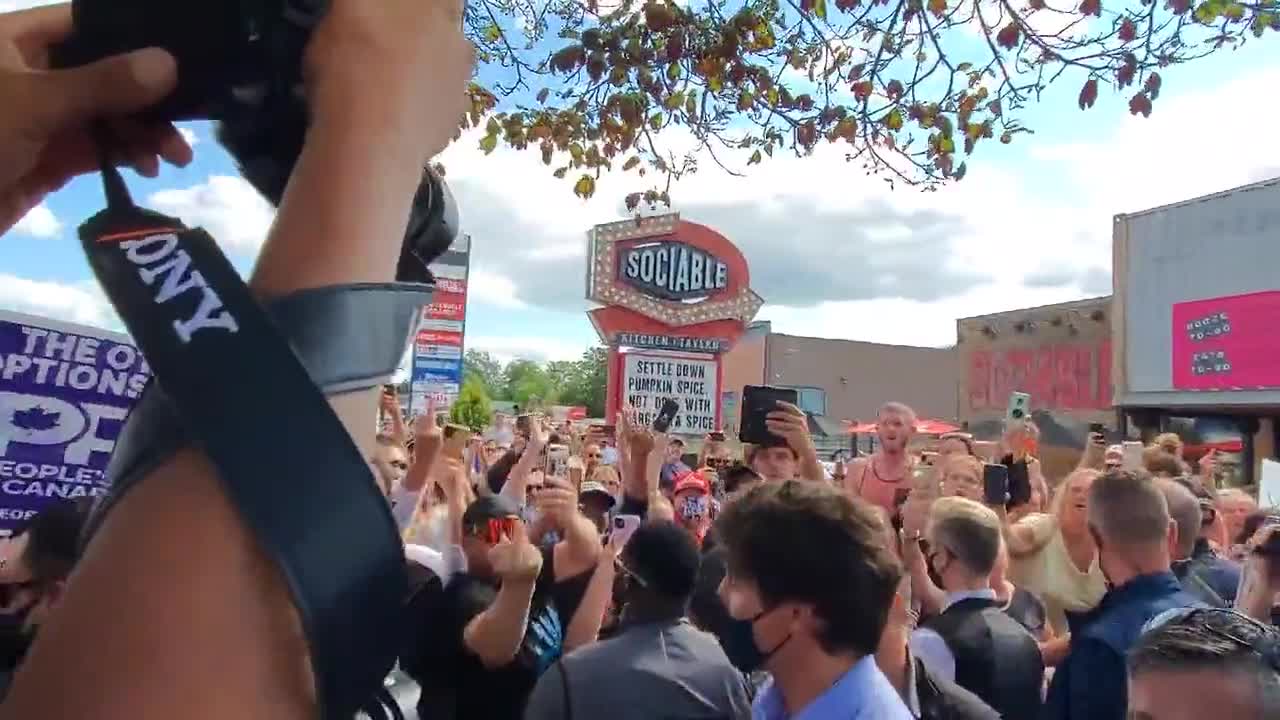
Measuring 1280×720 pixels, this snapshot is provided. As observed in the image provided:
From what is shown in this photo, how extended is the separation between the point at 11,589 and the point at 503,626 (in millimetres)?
1675

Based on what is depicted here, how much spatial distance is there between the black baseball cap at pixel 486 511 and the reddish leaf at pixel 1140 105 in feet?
9.48

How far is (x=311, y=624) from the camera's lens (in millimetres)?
524

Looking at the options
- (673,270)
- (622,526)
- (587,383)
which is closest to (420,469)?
(622,526)

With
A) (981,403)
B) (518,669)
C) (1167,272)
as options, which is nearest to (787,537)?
(518,669)

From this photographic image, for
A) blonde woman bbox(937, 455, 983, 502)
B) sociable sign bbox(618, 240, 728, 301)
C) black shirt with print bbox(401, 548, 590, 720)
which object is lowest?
black shirt with print bbox(401, 548, 590, 720)

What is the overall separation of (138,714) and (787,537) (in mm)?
2522

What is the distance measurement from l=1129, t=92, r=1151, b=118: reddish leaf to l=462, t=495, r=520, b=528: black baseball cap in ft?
9.48

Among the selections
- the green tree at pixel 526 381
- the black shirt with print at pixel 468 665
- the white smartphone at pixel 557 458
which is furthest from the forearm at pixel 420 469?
the green tree at pixel 526 381

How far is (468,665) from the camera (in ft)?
12.8

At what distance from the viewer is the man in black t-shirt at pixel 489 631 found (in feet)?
12.1

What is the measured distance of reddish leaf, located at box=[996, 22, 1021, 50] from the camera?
4.02m

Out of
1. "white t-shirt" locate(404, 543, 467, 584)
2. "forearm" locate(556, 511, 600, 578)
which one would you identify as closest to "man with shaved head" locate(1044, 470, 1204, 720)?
"forearm" locate(556, 511, 600, 578)

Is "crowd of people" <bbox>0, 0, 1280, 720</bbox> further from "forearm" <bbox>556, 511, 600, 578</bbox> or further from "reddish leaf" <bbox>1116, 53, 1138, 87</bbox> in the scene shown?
"reddish leaf" <bbox>1116, 53, 1138, 87</bbox>

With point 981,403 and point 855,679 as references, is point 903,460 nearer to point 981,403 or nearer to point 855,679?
point 855,679
